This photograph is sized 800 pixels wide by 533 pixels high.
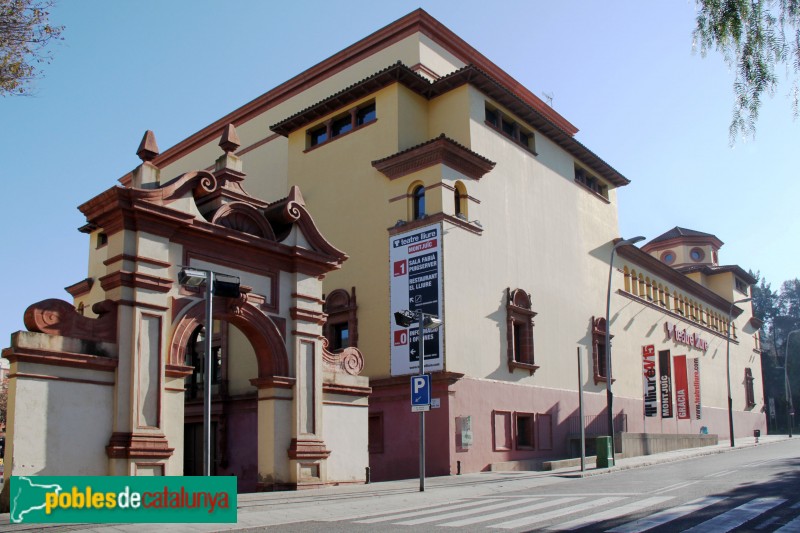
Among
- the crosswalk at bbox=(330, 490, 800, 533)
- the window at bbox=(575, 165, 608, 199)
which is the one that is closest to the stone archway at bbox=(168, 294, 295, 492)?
the crosswalk at bbox=(330, 490, 800, 533)

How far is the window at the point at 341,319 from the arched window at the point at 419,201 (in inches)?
157

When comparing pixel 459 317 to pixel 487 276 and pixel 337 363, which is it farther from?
pixel 337 363

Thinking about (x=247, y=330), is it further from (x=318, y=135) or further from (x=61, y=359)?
(x=318, y=135)

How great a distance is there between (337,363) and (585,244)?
20265mm

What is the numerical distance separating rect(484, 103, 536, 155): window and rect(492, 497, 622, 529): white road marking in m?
20.2

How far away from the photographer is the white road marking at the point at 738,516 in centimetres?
1106

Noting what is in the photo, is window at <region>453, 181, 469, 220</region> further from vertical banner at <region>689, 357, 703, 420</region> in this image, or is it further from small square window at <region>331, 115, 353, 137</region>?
vertical banner at <region>689, 357, 703, 420</region>

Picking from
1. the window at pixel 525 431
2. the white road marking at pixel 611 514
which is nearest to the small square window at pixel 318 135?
the window at pixel 525 431

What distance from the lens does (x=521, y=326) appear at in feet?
107

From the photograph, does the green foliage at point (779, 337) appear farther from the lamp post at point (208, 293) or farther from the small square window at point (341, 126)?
the lamp post at point (208, 293)

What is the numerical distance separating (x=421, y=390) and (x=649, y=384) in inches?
1048

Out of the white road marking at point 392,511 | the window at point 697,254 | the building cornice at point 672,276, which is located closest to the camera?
the white road marking at point 392,511

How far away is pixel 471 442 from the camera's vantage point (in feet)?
91.1

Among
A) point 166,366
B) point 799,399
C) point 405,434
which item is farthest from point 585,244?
point 799,399
